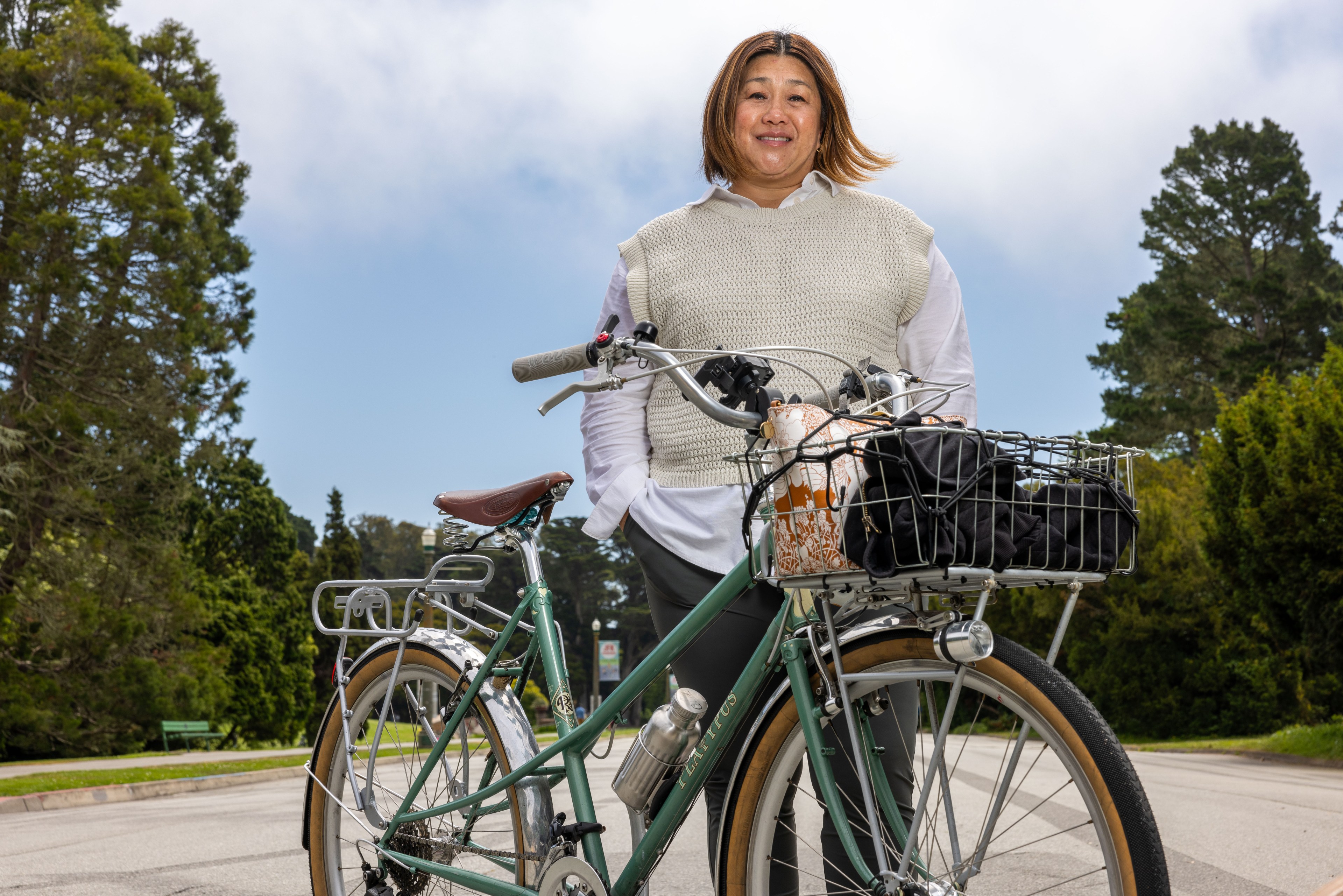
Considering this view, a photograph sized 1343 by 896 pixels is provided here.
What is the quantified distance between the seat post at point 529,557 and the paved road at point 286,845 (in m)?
0.55

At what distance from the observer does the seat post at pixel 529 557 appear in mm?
3076

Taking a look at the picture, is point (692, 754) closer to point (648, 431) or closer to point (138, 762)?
point (648, 431)

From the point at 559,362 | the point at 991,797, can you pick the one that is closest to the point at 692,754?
the point at 991,797

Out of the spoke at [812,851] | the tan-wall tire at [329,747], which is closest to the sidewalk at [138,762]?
the tan-wall tire at [329,747]

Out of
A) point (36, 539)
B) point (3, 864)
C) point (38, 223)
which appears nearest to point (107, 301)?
point (38, 223)

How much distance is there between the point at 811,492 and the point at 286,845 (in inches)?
214

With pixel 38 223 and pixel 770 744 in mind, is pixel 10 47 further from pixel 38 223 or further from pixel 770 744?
pixel 770 744

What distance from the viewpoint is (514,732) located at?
115 inches

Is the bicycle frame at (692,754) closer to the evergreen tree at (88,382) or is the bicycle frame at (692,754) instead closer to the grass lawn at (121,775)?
the grass lawn at (121,775)

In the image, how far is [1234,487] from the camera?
18219mm

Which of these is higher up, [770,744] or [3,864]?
[770,744]

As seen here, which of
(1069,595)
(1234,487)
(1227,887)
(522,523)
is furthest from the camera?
(1234,487)

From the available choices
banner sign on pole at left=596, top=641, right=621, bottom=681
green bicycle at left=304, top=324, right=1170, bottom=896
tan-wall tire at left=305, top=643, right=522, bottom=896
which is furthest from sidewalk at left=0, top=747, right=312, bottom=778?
banner sign on pole at left=596, top=641, right=621, bottom=681

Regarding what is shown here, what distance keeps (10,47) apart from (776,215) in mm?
23258
